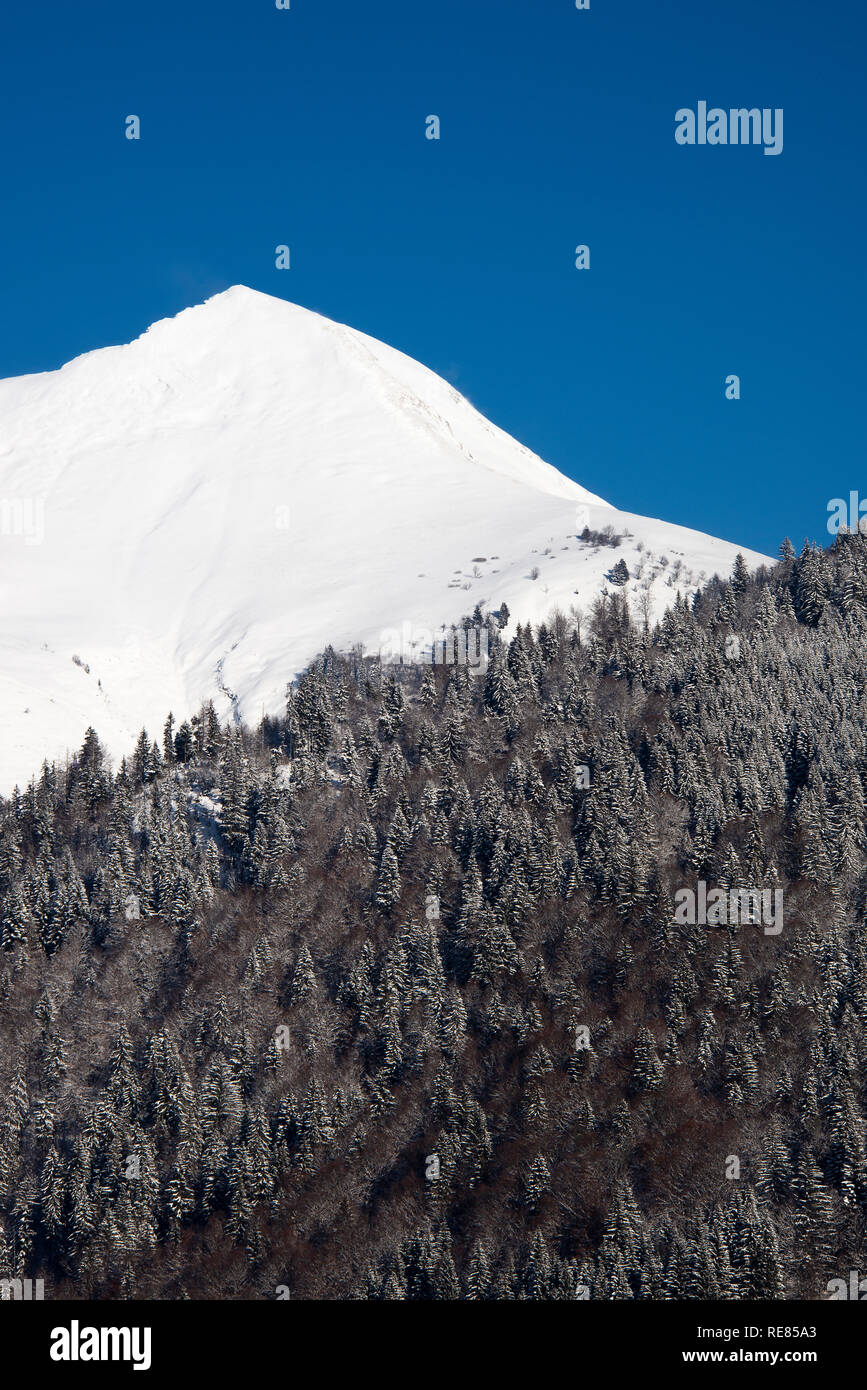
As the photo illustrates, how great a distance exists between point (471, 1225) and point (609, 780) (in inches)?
1918

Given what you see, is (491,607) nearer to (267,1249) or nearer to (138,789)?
(138,789)

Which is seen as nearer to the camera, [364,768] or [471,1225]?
[471,1225]

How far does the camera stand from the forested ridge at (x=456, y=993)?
331 feet

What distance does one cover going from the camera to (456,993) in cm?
12038

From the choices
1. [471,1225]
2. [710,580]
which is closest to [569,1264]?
[471,1225]

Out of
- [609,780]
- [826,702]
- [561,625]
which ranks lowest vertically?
[609,780]

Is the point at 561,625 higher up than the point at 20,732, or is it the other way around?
the point at 561,625

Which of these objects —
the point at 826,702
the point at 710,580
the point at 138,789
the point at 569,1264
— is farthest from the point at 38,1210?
the point at 710,580

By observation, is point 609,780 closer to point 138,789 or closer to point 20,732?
point 138,789

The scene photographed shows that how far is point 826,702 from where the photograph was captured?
152m

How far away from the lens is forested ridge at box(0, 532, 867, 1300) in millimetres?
101000
